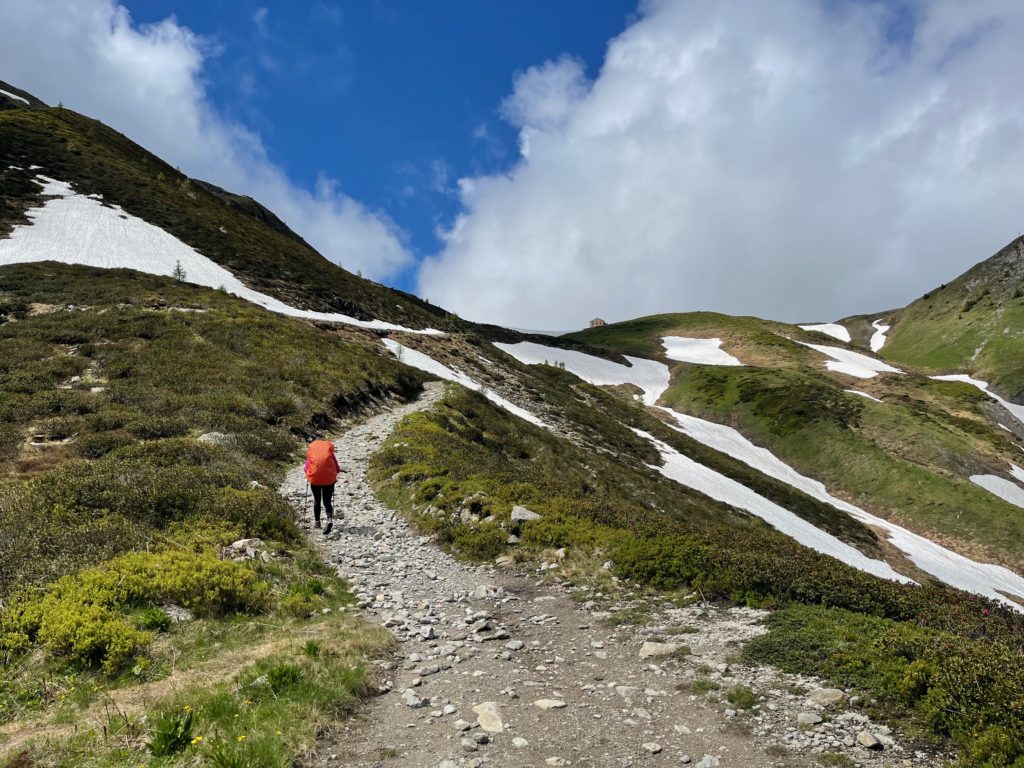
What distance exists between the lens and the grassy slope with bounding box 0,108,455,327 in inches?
2032

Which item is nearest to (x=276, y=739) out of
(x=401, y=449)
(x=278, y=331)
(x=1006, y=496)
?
(x=401, y=449)

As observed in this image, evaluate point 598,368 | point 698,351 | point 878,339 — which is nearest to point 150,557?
point 598,368

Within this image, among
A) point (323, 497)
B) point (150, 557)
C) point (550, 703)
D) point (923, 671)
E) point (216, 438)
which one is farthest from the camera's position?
point (216, 438)

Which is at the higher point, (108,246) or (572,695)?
(108,246)

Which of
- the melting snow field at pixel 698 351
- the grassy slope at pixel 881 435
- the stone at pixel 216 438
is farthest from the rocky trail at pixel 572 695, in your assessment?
the melting snow field at pixel 698 351

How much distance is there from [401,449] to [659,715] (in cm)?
1651

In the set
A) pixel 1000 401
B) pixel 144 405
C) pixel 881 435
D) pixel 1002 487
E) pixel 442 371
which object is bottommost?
pixel 1002 487

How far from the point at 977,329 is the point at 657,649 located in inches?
6972

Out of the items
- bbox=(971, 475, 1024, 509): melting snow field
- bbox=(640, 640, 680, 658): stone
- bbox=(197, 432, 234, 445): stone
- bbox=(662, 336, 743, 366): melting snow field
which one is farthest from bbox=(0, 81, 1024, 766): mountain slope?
bbox=(662, 336, 743, 366): melting snow field

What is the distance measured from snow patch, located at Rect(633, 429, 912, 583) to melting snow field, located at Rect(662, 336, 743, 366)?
212 ft

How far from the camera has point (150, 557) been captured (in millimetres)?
9547

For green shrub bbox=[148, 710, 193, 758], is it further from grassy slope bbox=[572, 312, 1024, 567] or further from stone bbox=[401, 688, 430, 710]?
grassy slope bbox=[572, 312, 1024, 567]

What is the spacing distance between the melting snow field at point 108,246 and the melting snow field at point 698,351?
83.2 meters

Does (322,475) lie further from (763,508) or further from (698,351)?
(698,351)
